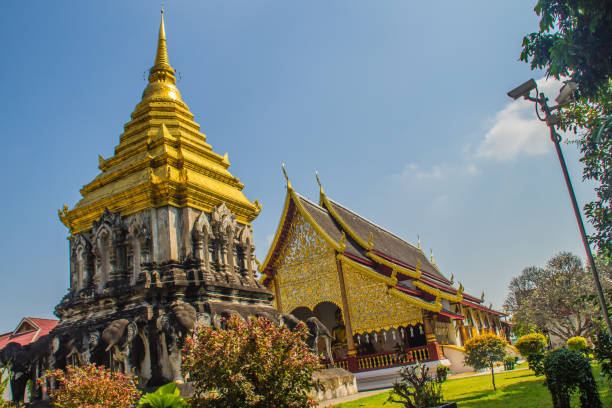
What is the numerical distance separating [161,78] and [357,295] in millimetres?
8262

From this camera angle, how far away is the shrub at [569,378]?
512cm

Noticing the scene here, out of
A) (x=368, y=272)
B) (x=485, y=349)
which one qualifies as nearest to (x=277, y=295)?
(x=368, y=272)

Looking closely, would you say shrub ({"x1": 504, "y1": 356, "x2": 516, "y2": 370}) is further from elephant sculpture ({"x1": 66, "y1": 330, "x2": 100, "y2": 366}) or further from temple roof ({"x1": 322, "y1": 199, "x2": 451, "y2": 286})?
elephant sculpture ({"x1": 66, "y1": 330, "x2": 100, "y2": 366})

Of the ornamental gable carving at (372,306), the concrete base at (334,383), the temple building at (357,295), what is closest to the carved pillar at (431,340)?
the temple building at (357,295)

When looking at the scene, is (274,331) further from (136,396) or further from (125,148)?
(125,148)

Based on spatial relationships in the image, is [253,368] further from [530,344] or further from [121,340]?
[530,344]

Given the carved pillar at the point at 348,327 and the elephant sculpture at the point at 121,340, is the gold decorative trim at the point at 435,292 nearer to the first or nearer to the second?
the carved pillar at the point at 348,327

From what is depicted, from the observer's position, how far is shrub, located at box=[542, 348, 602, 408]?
512 cm

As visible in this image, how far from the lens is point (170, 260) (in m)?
9.48

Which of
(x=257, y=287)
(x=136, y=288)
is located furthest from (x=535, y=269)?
(x=136, y=288)

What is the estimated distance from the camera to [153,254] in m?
9.59

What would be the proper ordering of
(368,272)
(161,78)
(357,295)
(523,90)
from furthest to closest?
(357,295), (368,272), (161,78), (523,90)

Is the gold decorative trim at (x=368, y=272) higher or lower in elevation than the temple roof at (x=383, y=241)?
lower

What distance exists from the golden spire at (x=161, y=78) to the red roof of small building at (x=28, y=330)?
12.9 meters
